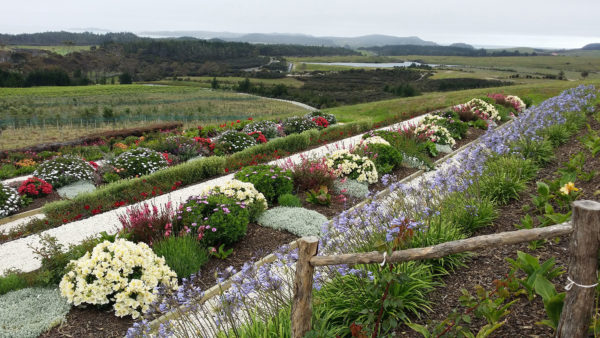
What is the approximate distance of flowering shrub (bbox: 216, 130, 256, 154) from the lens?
14.1 meters

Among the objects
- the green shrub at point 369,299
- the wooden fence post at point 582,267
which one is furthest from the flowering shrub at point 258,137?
the wooden fence post at point 582,267

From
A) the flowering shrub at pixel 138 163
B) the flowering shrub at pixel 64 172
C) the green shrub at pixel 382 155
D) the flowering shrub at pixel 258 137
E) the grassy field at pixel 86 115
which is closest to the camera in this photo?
the green shrub at pixel 382 155

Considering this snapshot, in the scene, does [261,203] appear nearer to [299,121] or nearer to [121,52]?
[299,121]

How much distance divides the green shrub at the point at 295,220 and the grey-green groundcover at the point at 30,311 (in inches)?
130

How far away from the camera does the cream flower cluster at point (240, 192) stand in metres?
6.88

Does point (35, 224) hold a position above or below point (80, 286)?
below

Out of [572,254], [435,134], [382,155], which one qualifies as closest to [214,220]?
[572,254]

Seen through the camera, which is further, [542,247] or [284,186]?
[284,186]

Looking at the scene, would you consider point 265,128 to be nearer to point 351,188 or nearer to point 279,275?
point 351,188

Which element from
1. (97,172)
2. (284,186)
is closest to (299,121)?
(97,172)

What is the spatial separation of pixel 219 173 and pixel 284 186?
3.78 metres

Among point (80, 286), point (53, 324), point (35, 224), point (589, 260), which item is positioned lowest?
point (35, 224)

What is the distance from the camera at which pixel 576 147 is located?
29.0 feet

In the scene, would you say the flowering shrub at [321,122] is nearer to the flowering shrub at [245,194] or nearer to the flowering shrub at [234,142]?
the flowering shrub at [234,142]
